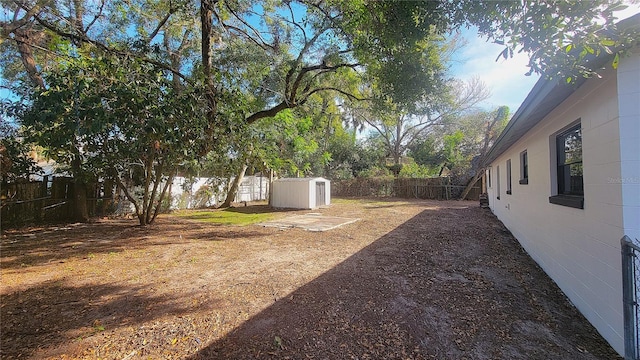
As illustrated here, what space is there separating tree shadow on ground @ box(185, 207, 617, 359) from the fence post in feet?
1.10

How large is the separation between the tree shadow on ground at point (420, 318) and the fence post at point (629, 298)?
1.10ft

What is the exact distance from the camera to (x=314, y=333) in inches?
112

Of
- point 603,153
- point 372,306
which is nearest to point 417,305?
point 372,306

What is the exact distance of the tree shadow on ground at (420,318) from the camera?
2.58m

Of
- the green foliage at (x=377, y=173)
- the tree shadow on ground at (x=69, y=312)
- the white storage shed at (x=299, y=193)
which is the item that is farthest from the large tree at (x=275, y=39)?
the green foliage at (x=377, y=173)

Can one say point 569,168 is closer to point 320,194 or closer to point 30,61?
point 320,194

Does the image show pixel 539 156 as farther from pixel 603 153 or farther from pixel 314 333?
pixel 314 333

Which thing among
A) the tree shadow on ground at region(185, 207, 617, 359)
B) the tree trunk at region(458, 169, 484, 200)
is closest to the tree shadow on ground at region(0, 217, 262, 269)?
the tree shadow on ground at region(185, 207, 617, 359)

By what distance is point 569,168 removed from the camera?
3941 mm

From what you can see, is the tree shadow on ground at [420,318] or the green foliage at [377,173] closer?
the tree shadow on ground at [420,318]

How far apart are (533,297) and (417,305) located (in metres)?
1.63

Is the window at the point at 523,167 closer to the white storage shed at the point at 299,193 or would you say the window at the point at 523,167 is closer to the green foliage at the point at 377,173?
the white storage shed at the point at 299,193

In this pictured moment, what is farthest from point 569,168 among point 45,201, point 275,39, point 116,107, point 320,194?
point 45,201

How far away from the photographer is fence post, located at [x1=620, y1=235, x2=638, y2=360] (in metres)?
2.24
